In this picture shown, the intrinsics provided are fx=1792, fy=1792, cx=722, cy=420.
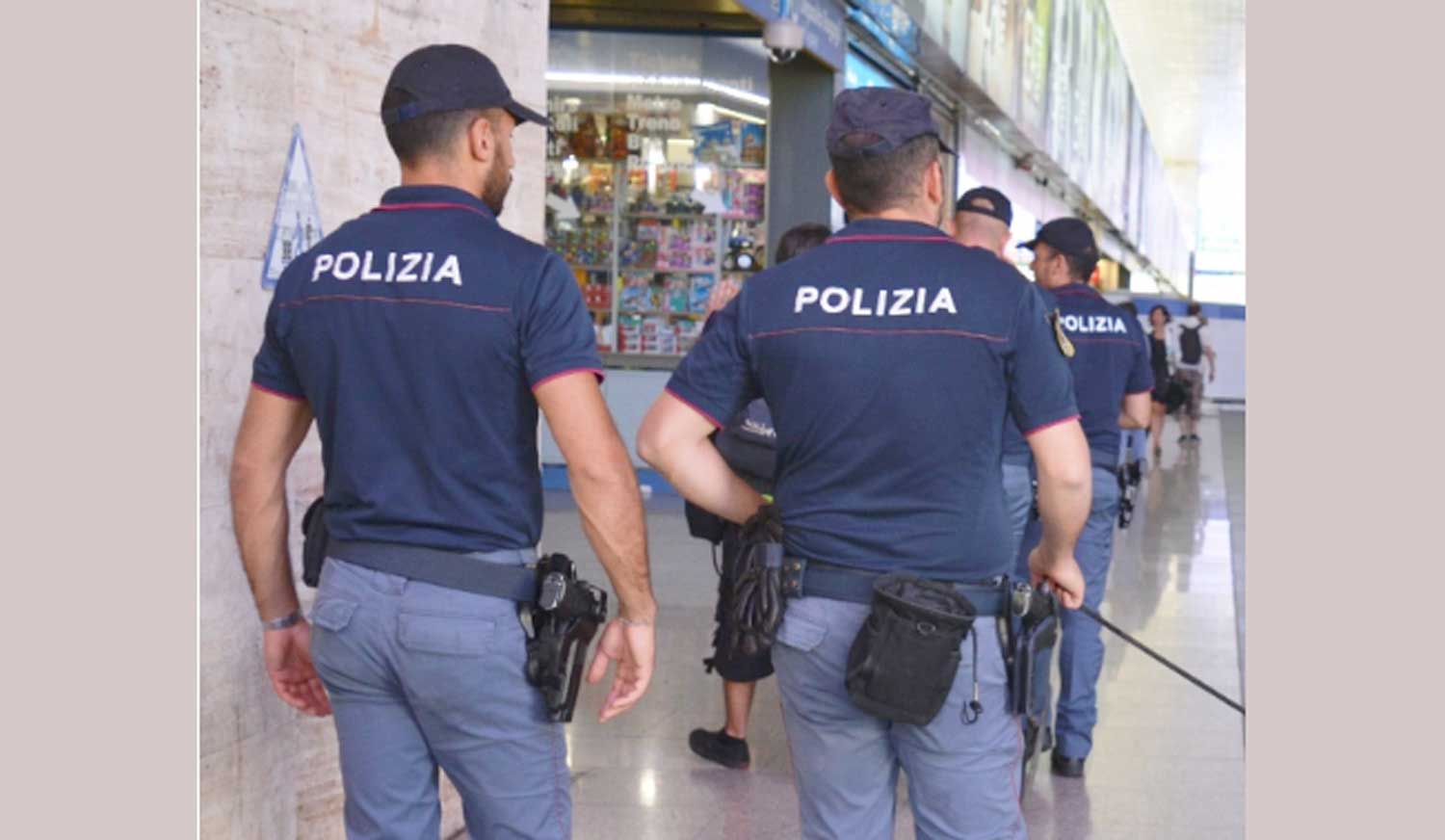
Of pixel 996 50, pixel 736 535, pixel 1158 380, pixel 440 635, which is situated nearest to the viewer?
pixel 440 635

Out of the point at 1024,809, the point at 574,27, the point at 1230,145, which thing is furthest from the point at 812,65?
the point at 1230,145

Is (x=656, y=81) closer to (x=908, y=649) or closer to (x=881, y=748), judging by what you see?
(x=881, y=748)

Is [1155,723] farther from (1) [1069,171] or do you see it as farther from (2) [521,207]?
(1) [1069,171]

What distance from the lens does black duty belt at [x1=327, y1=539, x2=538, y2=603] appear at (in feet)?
9.39

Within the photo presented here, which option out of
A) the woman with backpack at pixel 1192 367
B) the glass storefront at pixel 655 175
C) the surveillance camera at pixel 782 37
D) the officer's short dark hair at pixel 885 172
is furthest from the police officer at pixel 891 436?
the woman with backpack at pixel 1192 367

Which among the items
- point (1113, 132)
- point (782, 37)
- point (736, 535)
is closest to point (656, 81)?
point (782, 37)

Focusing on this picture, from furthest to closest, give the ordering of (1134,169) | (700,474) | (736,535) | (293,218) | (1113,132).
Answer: (1134,169) → (1113,132) → (736,535) → (293,218) → (700,474)

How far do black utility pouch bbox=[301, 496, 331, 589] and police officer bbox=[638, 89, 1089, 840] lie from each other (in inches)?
26.8

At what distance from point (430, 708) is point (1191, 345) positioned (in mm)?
19464

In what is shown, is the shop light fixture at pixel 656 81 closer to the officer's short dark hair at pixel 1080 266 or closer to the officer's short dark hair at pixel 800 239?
the officer's short dark hair at pixel 1080 266

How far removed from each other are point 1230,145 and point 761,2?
157 ft

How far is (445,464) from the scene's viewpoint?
113 inches

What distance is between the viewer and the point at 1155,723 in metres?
6.42

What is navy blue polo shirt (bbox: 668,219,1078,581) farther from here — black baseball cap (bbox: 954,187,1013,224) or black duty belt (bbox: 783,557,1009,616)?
black baseball cap (bbox: 954,187,1013,224)
